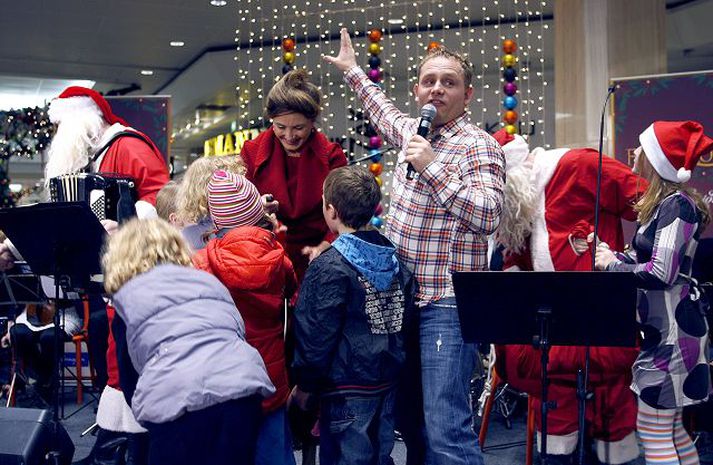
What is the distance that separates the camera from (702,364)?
3453 millimetres

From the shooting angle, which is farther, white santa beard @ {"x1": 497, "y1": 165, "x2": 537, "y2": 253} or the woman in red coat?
white santa beard @ {"x1": 497, "y1": 165, "x2": 537, "y2": 253}

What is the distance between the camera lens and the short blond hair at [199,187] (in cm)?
344

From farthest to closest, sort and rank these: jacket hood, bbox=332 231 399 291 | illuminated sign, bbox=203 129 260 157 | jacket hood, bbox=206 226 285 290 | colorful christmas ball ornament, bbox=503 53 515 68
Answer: illuminated sign, bbox=203 129 260 157, colorful christmas ball ornament, bbox=503 53 515 68, jacket hood, bbox=206 226 285 290, jacket hood, bbox=332 231 399 291

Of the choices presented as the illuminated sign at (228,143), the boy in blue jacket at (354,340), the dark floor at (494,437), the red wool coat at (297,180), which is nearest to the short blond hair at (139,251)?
the boy in blue jacket at (354,340)

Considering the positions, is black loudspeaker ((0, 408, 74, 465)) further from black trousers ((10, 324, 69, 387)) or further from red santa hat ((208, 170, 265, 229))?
black trousers ((10, 324, 69, 387))

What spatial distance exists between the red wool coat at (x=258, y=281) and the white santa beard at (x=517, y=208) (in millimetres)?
1044

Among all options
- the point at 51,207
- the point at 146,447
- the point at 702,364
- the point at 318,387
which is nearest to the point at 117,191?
the point at 51,207

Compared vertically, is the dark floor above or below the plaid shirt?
below

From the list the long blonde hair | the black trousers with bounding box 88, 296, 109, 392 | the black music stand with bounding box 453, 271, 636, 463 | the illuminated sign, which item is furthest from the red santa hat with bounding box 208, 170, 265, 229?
the illuminated sign

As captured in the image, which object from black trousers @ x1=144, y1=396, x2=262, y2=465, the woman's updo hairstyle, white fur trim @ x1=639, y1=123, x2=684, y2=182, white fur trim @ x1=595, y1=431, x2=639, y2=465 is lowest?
white fur trim @ x1=595, y1=431, x2=639, y2=465

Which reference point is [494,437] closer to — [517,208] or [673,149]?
[517,208]

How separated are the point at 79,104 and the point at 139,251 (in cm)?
157

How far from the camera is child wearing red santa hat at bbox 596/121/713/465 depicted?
3375 mm

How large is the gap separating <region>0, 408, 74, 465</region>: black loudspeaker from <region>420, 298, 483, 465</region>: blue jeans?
140 cm
